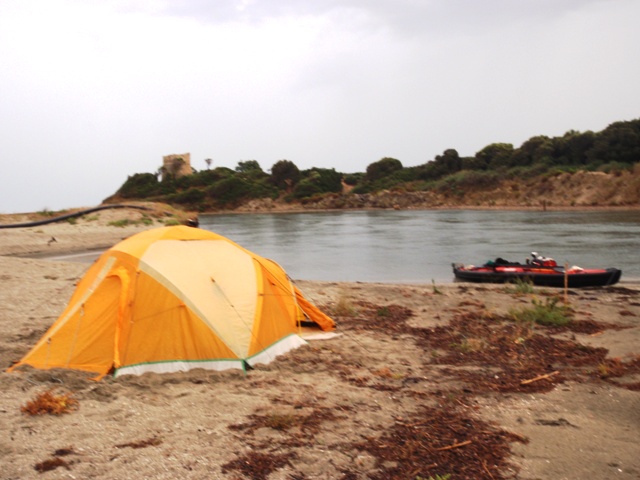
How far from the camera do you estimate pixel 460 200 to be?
7162 cm

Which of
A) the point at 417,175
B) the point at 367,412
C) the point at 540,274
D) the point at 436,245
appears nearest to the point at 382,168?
the point at 417,175

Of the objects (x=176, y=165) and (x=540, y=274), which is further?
(x=176, y=165)

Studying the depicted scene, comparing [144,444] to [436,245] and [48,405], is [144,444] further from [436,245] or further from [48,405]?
[436,245]

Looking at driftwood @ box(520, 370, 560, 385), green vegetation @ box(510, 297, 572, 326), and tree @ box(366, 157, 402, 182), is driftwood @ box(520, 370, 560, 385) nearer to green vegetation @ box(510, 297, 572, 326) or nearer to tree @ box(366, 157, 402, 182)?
green vegetation @ box(510, 297, 572, 326)

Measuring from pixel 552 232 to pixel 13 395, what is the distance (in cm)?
3484

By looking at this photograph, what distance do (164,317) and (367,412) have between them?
112 inches

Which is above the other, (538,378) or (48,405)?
(48,405)

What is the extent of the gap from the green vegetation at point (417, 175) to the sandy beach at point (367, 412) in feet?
182

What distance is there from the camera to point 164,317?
755 cm

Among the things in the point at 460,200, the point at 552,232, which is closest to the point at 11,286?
the point at 552,232

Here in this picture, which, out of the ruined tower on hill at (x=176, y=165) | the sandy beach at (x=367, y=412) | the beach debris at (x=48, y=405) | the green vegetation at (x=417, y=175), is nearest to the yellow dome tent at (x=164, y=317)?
the sandy beach at (x=367, y=412)

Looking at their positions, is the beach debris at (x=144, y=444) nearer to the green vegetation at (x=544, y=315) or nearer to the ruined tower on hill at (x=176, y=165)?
the green vegetation at (x=544, y=315)

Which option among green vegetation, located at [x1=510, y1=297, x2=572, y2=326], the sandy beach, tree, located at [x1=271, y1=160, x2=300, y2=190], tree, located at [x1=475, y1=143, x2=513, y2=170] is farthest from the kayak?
tree, located at [x1=271, y1=160, x2=300, y2=190]

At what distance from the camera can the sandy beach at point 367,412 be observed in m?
4.84
